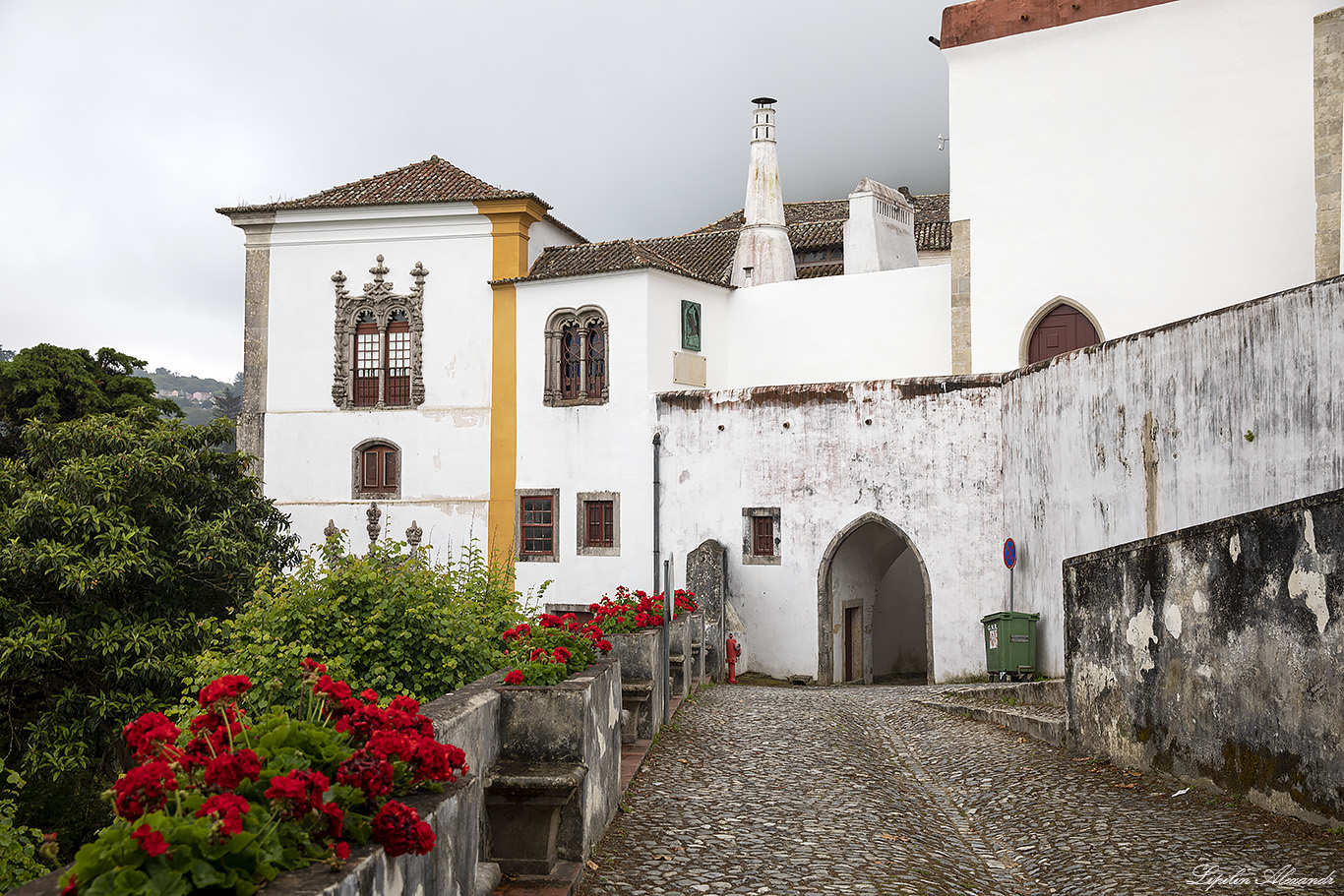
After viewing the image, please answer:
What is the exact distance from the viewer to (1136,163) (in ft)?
64.7

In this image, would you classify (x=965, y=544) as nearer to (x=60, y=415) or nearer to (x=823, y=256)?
(x=823, y=256)

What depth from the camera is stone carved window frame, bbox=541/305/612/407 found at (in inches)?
926

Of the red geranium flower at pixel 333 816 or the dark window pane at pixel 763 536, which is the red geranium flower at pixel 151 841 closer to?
the red geranium flower at pixel 333 816

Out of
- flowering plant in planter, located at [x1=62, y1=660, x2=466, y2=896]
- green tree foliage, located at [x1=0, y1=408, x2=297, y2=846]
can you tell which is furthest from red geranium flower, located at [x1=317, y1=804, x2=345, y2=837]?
green tree foliage, located at [x1=0, y1=408, x2=297, y2=846]

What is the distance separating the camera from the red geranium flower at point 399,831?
3.27m

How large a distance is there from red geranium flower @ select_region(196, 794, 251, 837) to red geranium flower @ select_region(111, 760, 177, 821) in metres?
0.14

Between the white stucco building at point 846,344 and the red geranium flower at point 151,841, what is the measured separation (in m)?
10.6

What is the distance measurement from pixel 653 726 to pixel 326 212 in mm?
19455

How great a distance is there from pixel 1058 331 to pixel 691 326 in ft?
23.3

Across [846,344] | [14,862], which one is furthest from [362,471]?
[14,862]

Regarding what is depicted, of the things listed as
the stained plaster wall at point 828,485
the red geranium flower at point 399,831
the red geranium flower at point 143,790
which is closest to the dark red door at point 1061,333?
the stained plaster wall at point 828,485

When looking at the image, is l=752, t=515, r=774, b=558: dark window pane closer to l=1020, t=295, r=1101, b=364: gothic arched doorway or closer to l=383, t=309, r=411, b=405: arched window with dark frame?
l=1020, t=295, r=1101, b=364: gothic arched doorway

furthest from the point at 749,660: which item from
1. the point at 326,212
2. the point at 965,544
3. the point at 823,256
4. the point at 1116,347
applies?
the point at 823,256

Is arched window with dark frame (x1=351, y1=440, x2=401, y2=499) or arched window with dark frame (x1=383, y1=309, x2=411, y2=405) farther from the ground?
arched window with dark frame (x1=383, y1=309, x2=411, y2=405)
